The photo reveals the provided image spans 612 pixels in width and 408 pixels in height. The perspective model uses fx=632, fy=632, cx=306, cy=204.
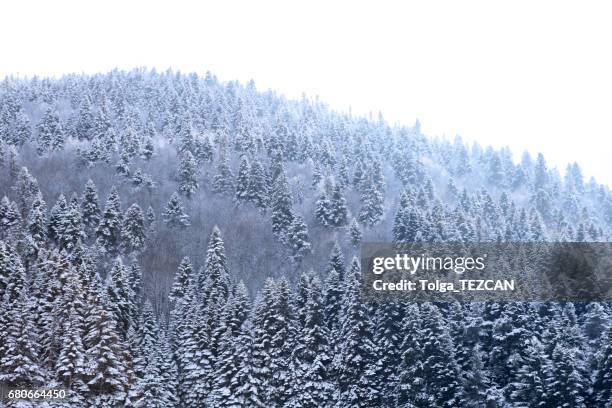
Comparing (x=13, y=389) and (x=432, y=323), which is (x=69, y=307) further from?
(x=432, y=323)

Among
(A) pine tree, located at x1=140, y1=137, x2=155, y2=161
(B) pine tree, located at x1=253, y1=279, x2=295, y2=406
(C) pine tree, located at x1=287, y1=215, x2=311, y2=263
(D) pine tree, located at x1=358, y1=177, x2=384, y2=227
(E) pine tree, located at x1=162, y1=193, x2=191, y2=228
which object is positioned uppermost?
(A) pine tree, located at x1=140, y1=137, x2=155, y2=161

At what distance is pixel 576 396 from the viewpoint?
148ft

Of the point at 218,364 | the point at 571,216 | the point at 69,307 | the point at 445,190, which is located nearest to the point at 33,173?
the point at 69,307

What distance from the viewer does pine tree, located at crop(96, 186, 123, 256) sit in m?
83.4

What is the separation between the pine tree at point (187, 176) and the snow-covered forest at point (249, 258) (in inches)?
11.6

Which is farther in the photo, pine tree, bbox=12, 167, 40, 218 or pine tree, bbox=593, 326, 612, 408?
pine tree, bbox=12, 167, 40, 218

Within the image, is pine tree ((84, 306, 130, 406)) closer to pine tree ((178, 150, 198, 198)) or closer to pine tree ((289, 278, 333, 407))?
pine tree ((289, 278, 333, 407))

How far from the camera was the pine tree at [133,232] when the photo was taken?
85125mm

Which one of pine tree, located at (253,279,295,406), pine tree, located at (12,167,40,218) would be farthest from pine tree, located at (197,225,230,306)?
pine tree, located at (12,167,40,218)

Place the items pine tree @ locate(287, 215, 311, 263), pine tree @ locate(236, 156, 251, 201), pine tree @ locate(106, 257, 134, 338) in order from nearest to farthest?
pine tree @ locate(106, 257, 134, 338) < pine tree @ locate(287, 215, 311, 263) < pine tree @ locate(236, 156, 251, 201)

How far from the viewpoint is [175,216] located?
96.6 m

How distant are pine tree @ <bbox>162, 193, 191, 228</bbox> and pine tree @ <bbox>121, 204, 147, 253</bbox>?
756cm

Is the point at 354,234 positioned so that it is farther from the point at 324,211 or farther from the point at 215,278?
the point at 215,278

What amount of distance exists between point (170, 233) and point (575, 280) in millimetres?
58537
